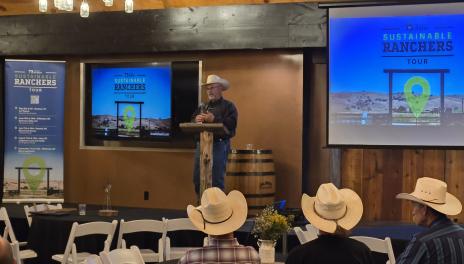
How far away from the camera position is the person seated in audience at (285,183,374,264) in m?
3.09

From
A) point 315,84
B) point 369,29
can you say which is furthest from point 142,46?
point 369,29

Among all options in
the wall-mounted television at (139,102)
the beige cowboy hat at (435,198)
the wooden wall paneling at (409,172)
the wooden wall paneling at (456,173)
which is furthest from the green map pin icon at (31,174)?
the beige cowboy hat at (435,198)

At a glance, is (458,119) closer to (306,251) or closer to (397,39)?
(397,39)

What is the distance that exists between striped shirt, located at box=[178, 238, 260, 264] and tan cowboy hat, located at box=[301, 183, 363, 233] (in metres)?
0.37

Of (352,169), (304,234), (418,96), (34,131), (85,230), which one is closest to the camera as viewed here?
(304,234)

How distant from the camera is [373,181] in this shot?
7.73 meters

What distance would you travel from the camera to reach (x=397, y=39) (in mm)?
7309

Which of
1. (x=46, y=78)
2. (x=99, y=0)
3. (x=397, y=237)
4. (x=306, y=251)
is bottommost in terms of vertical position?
(x=397, y=237)

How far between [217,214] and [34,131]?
612 cm

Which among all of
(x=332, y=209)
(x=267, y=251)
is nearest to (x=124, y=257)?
(x=267, y=251)

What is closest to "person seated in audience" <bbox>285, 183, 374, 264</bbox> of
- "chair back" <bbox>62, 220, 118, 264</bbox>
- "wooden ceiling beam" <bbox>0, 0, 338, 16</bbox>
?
"chair back" <bbox>62, 220, 118, 264</bbox>

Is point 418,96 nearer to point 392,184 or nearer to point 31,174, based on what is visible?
point 392,184

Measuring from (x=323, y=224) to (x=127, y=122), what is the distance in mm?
6108

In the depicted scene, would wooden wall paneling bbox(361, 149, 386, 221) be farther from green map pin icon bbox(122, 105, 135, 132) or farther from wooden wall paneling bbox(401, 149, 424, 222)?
green map pin icon bbox(122, 105, 135, 132)
